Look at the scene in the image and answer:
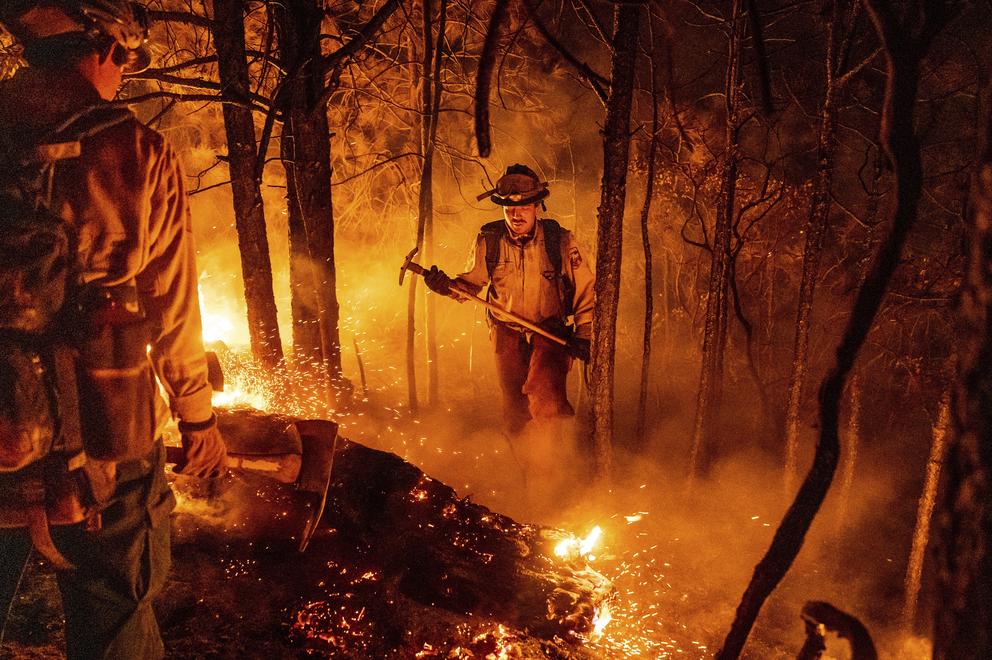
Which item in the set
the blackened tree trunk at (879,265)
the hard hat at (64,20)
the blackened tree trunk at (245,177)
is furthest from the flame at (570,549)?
the blackened tree trunk at (245,177)

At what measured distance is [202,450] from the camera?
3.12m

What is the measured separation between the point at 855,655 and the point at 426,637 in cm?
259

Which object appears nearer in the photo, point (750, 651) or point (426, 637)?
point (426, 637)

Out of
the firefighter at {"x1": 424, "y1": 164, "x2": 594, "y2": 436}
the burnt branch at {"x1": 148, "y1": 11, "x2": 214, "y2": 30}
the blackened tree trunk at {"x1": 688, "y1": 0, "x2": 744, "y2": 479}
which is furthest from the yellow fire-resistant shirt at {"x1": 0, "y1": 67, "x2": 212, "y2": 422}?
the blackened tree trunk at {"x1": 688, "y1": 0, "x2": 744, "y2": 479}

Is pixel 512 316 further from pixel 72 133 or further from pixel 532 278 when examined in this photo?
pixel 72 133

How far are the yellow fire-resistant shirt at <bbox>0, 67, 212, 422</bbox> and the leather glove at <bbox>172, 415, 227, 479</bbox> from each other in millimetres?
59

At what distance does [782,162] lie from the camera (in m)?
11.4

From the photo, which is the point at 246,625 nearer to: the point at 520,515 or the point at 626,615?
the point at 626,615

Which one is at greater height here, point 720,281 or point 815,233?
point 815,233

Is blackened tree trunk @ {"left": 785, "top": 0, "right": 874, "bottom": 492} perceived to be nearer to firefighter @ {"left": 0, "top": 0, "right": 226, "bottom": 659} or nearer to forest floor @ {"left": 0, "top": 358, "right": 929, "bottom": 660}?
forest floor @ {"left": 0, "top": 358, "right": 929, "bottom": 660}

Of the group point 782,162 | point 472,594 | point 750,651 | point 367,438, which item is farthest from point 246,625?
point 782,162

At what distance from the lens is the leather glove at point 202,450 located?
3.06m

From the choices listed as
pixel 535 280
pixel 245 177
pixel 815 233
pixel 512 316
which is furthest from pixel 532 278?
pixel 245 177

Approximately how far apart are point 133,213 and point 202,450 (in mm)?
1182
